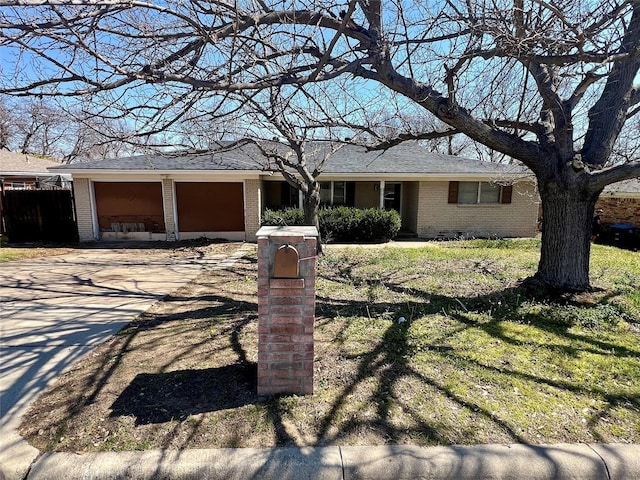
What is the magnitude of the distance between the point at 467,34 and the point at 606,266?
5.89 m

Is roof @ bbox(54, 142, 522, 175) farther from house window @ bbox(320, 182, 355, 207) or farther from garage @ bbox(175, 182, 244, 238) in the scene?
house window @ bbox(320, 182, 355, 207)

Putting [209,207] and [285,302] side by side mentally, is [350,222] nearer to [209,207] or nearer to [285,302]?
[209,207]

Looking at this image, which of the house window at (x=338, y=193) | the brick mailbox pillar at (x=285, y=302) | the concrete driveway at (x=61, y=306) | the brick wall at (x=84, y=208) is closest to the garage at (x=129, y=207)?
the brick wall at (x=84, y=208)

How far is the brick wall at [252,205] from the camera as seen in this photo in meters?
11.7

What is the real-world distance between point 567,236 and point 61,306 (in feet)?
24.1

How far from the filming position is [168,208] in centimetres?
1182

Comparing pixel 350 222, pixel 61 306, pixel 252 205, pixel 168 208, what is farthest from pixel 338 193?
pixel 61 306

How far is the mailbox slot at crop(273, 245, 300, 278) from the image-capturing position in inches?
101

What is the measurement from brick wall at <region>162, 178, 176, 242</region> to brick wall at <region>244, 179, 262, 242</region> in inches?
93.7

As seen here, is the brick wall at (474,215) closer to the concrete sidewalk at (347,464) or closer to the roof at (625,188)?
the roof at (625,188)

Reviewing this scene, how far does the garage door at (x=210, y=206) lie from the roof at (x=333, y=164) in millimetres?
942

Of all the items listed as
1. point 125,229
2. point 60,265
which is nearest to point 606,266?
point 60,265

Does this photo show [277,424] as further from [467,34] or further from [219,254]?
[219,254]

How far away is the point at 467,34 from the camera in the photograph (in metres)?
4.61
